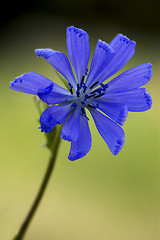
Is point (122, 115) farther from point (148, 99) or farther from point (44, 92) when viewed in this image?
point (44, 92)

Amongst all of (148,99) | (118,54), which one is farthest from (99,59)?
(148,99)

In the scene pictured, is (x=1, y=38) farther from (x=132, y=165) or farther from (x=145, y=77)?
(x=145, y=77)

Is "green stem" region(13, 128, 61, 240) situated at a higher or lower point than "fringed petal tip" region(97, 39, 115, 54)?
lower

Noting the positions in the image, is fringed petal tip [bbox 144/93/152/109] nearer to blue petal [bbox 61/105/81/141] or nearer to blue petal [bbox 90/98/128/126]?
blue petal [bbox 90/98/128/126]

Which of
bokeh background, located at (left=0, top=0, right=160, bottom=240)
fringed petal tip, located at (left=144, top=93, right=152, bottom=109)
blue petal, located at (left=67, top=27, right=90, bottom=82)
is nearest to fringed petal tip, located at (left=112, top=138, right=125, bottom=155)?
fringed petal tip, located at (left=144, top=93, right=152, bottom=109)

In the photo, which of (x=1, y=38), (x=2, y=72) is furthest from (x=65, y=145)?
(x=1, y=38)
